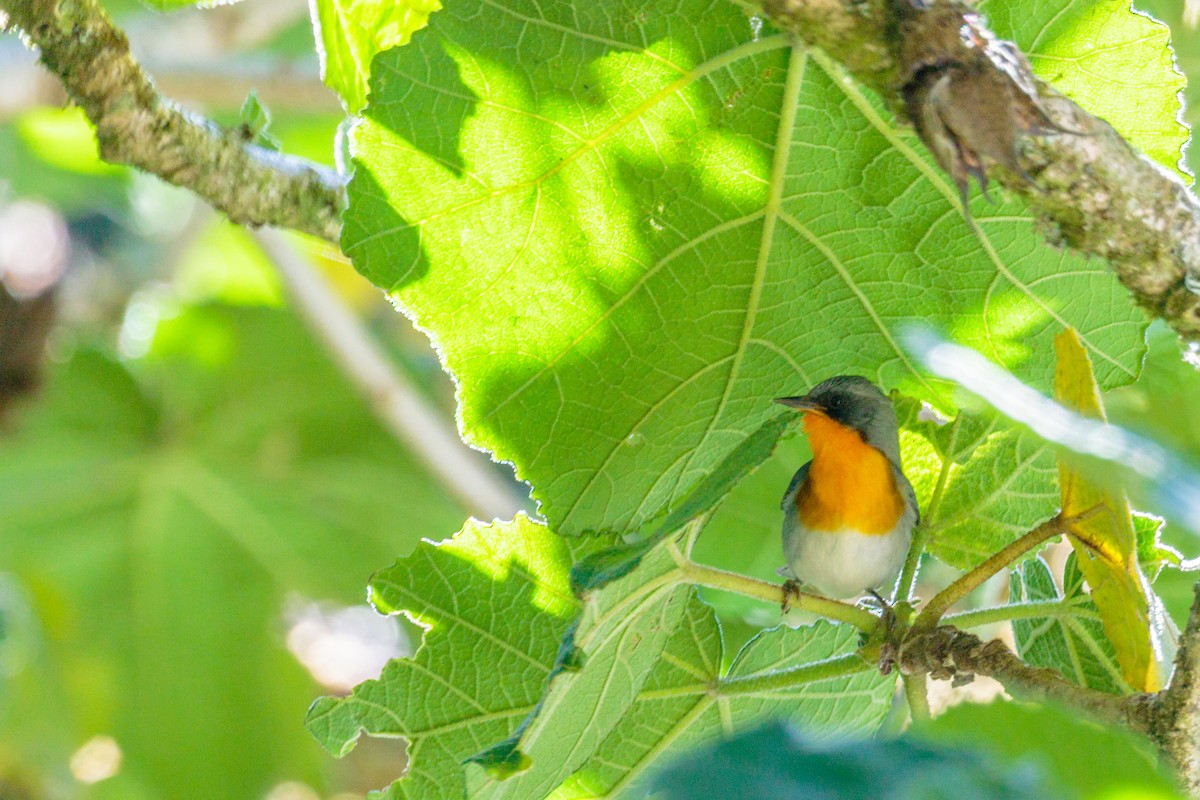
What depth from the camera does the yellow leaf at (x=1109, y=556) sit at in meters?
1.71

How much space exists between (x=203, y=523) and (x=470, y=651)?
212 inches

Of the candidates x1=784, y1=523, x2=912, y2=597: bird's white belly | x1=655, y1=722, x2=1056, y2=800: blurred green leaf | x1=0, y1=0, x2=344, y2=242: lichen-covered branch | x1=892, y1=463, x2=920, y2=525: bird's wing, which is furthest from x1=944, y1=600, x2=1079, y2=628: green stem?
x1=0, y1=0, x2=344, y2=242: lichen-covered branch

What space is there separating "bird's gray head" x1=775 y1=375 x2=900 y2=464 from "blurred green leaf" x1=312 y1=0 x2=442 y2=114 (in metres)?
1.10

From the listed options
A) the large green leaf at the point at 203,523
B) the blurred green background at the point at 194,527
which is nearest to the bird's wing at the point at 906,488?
the blurred green background at the point at 194,527

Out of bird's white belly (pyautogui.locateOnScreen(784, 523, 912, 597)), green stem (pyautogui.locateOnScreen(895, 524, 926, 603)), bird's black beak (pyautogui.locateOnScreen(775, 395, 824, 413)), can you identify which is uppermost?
bird's black beak (pyautogui.locateOnScreen(775, 395, 824, 413))

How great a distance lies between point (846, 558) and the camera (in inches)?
106

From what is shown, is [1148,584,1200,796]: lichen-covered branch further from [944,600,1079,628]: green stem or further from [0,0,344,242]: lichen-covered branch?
[0,0,344,242]: lichen-covered branch

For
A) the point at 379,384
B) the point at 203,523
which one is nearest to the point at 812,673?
the point at 379,384

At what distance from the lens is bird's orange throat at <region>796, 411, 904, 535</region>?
2611 mm

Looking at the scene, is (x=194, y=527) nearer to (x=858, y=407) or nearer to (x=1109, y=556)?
(x=858, y=407)

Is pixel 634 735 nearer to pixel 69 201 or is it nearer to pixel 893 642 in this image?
pixel 893 642

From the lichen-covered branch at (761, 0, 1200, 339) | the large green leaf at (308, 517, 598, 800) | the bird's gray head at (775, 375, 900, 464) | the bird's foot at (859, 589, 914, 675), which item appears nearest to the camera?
the lichen-covered branch at (761, 0, 1200, 339)

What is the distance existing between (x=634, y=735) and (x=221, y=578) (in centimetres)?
560

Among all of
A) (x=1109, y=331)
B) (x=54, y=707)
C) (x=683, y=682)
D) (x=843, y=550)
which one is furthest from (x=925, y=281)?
(x=54, y=707)
